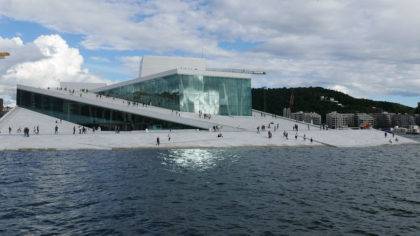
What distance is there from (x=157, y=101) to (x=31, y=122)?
17.7 meters

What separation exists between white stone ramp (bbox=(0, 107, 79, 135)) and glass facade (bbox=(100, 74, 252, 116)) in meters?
13.7

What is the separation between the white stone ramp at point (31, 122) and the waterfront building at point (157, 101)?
138 cm

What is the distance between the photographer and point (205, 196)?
68.9 feet

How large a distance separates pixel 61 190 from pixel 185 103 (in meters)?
44.0

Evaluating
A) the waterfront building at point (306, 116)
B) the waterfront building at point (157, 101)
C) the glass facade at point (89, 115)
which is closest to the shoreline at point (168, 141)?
the waterfront building at point (157, 101)

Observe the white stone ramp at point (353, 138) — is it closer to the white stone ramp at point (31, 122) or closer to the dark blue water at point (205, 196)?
the dark blue water at point (205, 196)

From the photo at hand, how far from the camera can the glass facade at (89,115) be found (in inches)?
2247

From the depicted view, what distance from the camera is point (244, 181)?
997 inches

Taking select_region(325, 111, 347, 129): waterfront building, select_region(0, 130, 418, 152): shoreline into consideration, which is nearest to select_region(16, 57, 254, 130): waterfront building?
select_region(0, 130, 418, 152): shoreline

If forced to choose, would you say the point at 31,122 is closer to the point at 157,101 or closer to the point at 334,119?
the point at 157,101

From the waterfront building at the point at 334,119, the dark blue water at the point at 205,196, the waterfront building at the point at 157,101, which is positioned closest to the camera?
the dark blue water at the point at 205,196

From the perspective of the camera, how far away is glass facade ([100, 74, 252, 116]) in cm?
6581

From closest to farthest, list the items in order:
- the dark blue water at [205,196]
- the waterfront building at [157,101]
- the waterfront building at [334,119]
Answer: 1. the dark blue water at [205,196]
2. the waterfront building at [157,101]
3. the waterfront building at [334,119]

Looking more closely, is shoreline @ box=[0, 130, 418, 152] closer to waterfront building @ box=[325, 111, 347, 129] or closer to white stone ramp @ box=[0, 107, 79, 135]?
white stone ramp @ box=[0, 107, 79, 135]
